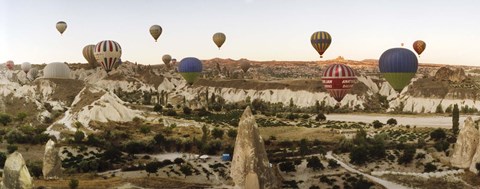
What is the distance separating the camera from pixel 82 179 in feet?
146

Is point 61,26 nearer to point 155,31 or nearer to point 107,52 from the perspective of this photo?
point 155,31

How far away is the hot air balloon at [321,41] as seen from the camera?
84500mm

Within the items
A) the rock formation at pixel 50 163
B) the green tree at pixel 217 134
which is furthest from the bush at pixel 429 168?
the rock formation at pixel 50 163

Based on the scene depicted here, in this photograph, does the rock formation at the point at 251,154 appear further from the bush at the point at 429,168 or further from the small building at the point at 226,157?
the bush at the point at 429,168

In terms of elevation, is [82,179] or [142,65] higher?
[142,65]

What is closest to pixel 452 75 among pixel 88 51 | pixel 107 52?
pixel 107 52

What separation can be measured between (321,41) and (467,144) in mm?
36864

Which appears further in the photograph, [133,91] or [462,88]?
[133,91]

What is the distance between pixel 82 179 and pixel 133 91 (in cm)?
11031

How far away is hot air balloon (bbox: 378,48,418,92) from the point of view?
63.2m

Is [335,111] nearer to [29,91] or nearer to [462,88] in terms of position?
[462,88]

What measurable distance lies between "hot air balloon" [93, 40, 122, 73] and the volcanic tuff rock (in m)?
58.8

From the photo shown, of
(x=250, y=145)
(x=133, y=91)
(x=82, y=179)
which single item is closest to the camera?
(x=250, y=145)

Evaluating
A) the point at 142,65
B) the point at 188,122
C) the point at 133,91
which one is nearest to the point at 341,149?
the point at 188,122
